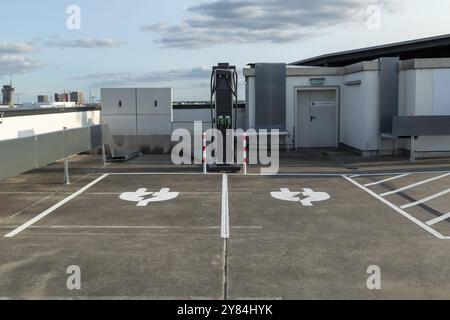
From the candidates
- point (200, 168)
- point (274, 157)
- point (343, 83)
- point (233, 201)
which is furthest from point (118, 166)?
point (343, 83)

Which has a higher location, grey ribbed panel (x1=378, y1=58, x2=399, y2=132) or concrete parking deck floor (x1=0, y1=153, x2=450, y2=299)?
grey ribbed panel (x1=378, y1=58, x2=399, y2=132)

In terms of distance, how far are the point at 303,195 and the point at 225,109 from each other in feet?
14.8

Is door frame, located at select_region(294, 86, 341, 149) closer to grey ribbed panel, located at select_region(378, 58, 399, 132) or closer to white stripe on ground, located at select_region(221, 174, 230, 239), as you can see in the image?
grey ribbed panel, located at select_region(378, 58, 399, 132)

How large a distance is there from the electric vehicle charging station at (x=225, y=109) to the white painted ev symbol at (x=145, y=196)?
3030 mm

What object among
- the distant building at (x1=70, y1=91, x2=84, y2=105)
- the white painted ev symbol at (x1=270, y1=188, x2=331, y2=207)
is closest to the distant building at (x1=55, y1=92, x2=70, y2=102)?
the distant building at (x1=70, y1=91, x2=84, y2=105)

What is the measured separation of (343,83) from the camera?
20.0 meters

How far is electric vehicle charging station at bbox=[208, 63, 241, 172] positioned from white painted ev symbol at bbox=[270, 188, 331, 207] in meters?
3.13

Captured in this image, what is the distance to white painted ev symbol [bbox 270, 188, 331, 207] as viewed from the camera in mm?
10156

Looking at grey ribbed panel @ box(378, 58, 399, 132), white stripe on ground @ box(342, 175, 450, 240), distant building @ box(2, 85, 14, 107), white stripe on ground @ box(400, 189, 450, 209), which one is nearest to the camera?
white stripe on ground @ box(342, 175, 450, 240)

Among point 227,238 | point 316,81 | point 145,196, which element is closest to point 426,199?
point 227,238

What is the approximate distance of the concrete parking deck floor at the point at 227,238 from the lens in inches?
216

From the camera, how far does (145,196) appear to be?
35.1 ft

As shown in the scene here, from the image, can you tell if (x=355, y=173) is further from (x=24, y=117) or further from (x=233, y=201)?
(x=24, y=117)

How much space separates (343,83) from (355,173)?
283 inches
